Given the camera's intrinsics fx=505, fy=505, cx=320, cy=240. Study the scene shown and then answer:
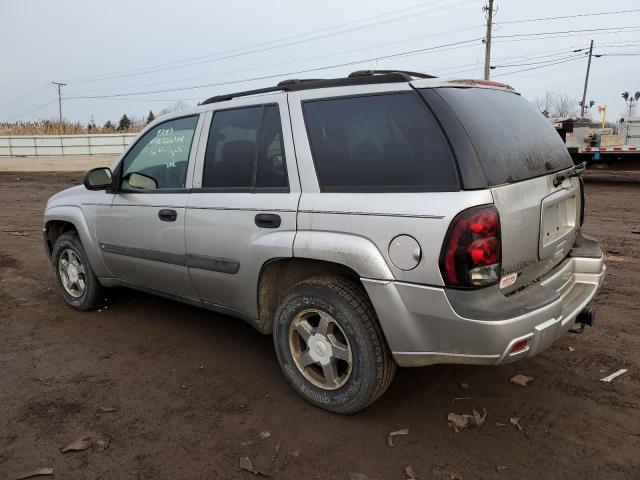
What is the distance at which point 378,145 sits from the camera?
279 cm

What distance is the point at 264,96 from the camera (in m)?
3.35

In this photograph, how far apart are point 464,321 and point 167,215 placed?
7.58ft

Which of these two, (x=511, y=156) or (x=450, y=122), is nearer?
(x=450, y=122)

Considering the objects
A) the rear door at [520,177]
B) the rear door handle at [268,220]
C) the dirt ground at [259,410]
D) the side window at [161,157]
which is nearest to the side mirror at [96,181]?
the side window at [161,157]

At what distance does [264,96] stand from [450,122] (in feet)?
4.44

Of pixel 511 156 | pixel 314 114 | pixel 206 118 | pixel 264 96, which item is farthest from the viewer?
pixel 206 118

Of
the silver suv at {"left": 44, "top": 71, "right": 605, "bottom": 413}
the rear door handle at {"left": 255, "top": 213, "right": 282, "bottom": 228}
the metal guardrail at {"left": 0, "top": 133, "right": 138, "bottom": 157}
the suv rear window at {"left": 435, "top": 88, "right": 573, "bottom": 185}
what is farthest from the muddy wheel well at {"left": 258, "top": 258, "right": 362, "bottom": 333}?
the metal guardrail at {"left": 0, "top": 133, "right": 138, "bottom": 157}

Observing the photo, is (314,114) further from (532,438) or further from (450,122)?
(532,438)

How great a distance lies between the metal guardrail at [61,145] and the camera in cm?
3553

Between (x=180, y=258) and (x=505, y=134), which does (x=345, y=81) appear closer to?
(x=505, y=134)

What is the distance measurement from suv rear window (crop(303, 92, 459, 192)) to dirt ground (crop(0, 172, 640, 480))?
1396mm

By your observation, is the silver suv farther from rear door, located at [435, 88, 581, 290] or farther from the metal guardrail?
the metal guardrail

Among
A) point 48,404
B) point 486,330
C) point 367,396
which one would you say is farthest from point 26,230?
point 486,330

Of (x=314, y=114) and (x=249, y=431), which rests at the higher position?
(x=314, y=114)
